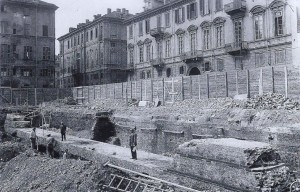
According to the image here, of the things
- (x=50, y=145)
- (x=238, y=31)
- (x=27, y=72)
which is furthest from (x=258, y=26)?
(x=27, y=72)

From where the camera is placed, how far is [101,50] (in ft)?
163

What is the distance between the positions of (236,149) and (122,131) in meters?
15.4

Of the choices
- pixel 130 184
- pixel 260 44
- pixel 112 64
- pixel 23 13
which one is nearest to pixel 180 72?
pixel 260 44

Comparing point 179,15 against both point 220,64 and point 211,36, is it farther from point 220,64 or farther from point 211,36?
point 220,64

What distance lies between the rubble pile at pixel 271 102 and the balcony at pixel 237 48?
11.3m

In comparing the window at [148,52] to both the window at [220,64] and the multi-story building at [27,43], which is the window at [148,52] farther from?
the multi-story building at [27,43]

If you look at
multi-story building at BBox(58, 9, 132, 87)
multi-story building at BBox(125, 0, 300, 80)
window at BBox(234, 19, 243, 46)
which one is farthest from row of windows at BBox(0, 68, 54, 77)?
window at BBox(234, 19, 243, 46)

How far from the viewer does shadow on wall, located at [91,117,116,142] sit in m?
23.8

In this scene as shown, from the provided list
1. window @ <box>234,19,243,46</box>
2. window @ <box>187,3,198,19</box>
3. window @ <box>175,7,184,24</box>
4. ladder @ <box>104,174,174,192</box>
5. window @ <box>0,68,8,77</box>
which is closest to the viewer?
ladder @ <box>104,174,174,192</box>

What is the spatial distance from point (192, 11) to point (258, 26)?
8.93 m

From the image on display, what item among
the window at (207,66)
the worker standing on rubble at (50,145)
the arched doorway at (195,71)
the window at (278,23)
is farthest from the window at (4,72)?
the window at (278,23)

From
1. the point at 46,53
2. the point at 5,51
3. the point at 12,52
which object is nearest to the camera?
the point at 5,51

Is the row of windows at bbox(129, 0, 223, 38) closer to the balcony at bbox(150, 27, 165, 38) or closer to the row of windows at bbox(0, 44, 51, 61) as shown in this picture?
the balcony at bbox(150, 27, 165, 38)

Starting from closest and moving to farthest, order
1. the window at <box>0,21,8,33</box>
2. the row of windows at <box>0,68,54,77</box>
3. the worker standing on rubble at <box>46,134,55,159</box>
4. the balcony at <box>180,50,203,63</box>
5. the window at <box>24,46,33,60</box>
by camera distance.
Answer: the worker standing on rubble at <box>46,134,55,159</box> → the balcony at <box>180,50,203,63</box> → the row of windows at <box>0,68,54,77</box> → the window at <box>0,21,8,33</box> → the window at <box>24,46,33,60</box>
